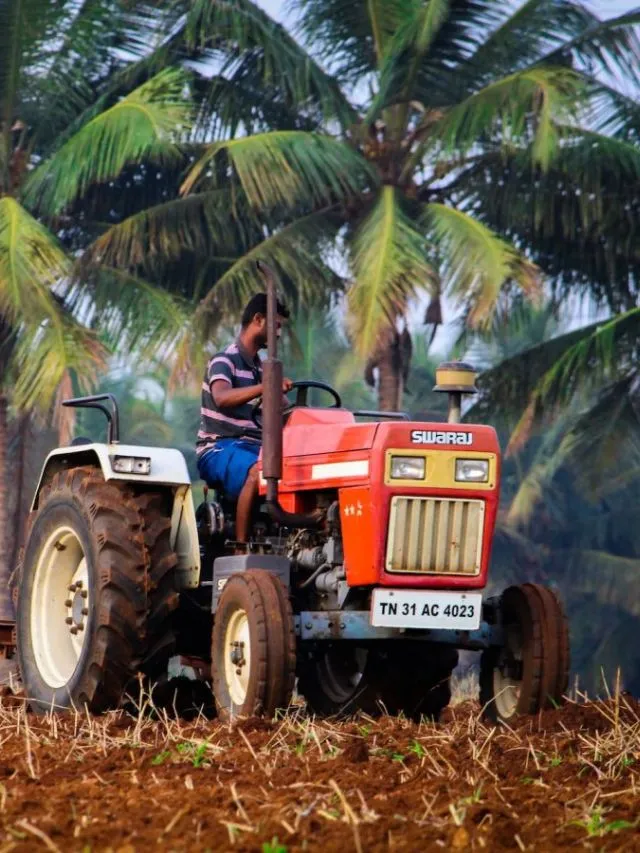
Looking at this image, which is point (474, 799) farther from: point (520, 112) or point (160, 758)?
point (520, 112)

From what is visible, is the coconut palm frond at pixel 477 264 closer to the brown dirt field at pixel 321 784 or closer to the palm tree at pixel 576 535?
the palm tree at pixel 576 535

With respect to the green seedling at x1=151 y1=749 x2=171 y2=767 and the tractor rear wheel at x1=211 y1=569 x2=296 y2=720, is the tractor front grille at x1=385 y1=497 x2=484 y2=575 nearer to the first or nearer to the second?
the tractor rear wheel at x1=211 y1=569 x2=296 y2=720

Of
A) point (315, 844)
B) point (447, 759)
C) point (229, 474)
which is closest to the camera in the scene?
point (315, 844)

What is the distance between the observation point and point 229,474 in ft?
28.9

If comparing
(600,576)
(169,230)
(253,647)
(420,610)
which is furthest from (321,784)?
(600,576)

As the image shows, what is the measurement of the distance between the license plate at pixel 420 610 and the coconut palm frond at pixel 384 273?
12.5 m

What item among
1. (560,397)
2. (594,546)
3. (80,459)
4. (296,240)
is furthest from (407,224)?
(594,546)

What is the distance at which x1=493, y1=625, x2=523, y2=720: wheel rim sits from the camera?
8.54m

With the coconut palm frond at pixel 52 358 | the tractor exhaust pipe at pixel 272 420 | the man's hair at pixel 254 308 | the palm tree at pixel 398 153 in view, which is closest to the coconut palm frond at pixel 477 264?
the palm tree at pixel 398 153

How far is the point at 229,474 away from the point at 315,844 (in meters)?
4.22

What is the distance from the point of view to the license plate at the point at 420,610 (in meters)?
7.98

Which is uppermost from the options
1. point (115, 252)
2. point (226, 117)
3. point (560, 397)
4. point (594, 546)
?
point (226, 117)

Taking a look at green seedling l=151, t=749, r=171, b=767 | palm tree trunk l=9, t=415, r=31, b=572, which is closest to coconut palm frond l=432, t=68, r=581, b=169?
palm tree trunk l=9, t=415, r=31, b=572

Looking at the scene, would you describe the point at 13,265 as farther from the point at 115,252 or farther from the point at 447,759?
the point at 447,759
